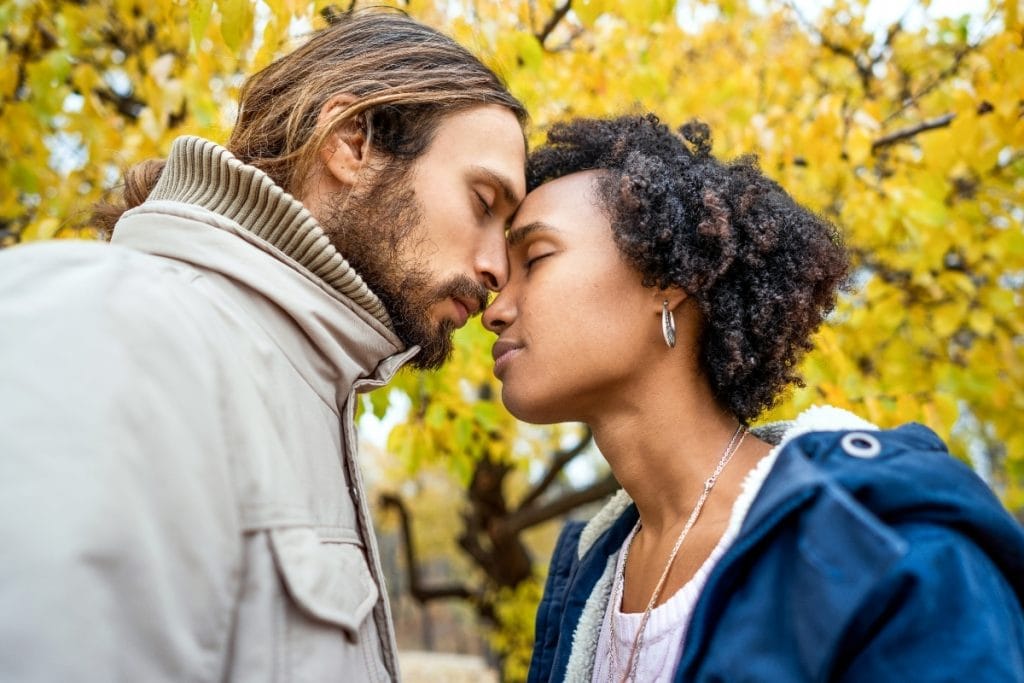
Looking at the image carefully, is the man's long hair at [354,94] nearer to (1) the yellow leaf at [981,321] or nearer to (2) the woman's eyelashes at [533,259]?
(2) the woman's eyelashes at [533,259]

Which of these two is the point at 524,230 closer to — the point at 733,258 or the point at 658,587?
the point at 733,258

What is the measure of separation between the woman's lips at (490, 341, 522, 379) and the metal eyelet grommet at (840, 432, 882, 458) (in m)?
0.88

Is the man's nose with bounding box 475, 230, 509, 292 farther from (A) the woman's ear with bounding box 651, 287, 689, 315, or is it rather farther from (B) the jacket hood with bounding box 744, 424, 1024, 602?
(B) the jacket hood with bounding box 744, 424, 1024, 602

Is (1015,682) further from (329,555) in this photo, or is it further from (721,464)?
(329,555)

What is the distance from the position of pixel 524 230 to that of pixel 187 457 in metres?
1.33

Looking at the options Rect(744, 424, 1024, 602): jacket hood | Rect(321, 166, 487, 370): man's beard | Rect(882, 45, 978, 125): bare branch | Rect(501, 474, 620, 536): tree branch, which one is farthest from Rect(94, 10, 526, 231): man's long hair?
Rect(501, 474, 620, 536): tree branch

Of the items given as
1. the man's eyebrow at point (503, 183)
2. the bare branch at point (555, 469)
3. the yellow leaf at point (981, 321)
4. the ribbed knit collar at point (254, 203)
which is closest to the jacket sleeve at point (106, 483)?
the ribbed knit collar at point (254, 203)

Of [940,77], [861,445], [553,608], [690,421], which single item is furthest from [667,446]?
[940,77]

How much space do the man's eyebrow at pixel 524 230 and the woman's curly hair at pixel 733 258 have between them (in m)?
0.17

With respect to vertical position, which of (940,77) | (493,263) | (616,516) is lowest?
(616,516)

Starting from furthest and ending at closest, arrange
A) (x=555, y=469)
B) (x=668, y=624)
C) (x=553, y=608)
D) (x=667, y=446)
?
(x=555, y=469), (x=553, y=608), (x=667, y=446), (x=668, y=624)

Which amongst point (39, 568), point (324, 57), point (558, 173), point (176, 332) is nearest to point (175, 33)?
point (324, 57)

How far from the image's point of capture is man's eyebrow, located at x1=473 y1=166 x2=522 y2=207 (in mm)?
2123

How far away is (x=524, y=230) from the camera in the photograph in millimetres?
2252
